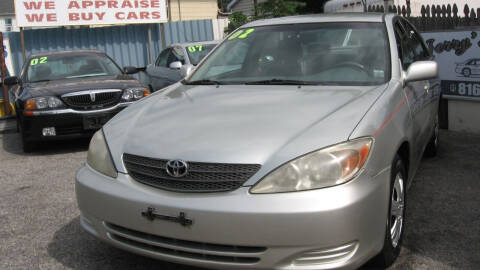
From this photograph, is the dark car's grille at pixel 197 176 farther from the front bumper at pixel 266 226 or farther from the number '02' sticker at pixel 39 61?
the number '02' sticker at pixel 39 61

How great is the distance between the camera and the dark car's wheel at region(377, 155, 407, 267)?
9.77 feet

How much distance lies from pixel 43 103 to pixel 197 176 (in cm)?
491

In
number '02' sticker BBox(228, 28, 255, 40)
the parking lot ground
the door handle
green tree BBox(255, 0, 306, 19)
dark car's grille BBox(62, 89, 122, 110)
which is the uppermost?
green tree BBox(255, 0, 306, 19)

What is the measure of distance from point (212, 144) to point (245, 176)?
0.96 feet

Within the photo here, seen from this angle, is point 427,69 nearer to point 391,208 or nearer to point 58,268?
point 391,208

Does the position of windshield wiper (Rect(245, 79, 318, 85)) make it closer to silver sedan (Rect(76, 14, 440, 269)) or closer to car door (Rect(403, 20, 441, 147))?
silver sedan (Rect(76, 14, 440, 269))

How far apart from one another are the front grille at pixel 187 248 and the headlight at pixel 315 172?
0.33 metres

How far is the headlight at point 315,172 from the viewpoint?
2.60 metres

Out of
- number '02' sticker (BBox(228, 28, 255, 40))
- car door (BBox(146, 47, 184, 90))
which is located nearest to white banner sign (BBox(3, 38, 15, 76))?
car door (BBox(146, 47, 184, 90))

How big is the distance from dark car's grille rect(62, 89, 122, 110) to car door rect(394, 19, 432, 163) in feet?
13.5

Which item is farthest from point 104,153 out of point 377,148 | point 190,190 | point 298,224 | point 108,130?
point 377,148

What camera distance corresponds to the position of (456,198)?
4539 mm

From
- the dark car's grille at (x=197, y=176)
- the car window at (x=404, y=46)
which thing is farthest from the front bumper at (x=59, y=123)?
the dark car's grille at (x=197, y=176)

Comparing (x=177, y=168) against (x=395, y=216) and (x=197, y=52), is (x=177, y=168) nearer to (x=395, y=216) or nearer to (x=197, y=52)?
(x=395, y=216)
